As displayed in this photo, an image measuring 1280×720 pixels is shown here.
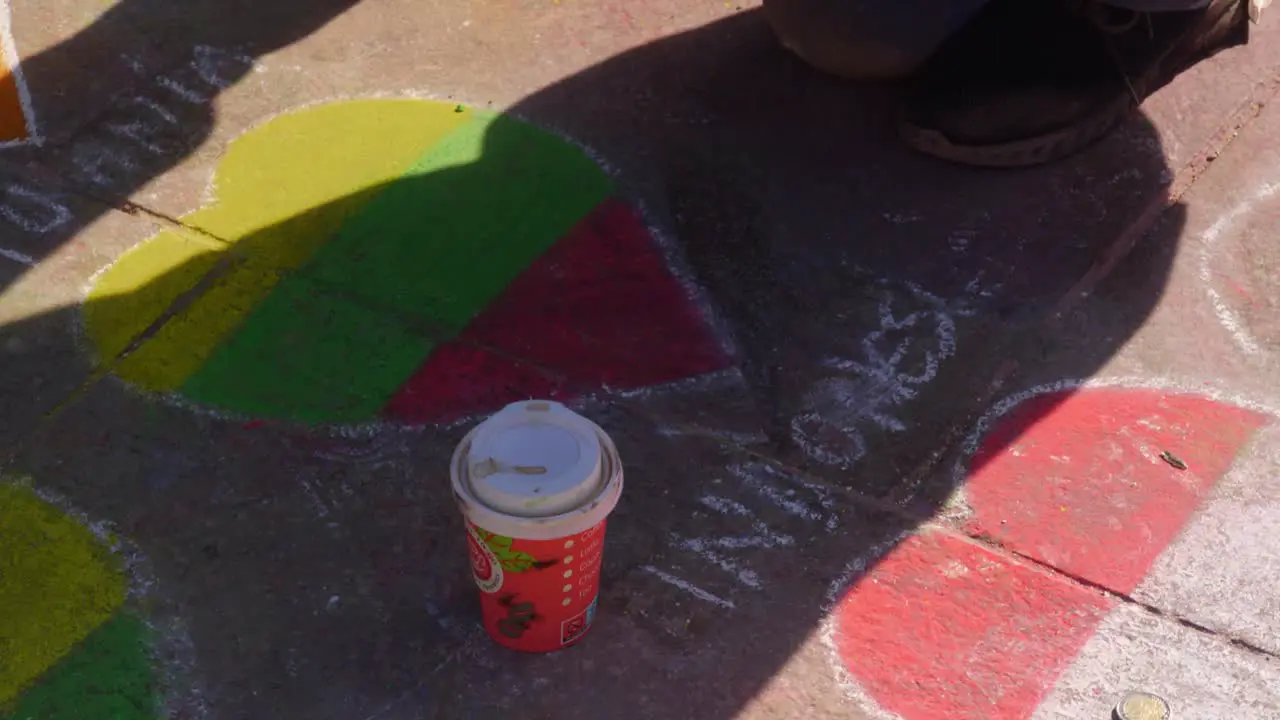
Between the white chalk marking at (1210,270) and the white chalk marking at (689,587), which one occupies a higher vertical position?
the white chalk marking at (1210,270)

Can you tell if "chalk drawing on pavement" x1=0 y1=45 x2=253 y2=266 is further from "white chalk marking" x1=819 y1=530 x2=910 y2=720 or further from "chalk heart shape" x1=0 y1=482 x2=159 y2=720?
"white chalk marking" x1=819 y1=530 x2=910 y2=720

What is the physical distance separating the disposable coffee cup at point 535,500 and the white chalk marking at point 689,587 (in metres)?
0.27

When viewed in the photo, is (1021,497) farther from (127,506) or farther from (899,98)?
(127,506)

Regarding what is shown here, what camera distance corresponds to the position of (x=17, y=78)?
13.0ft

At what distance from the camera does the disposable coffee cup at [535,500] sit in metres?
2.29

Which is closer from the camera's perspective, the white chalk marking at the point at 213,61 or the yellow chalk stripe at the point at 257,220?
the yellow chalk stripe at the point at 257,220

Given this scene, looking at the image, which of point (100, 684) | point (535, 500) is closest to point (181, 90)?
point (100, 684)

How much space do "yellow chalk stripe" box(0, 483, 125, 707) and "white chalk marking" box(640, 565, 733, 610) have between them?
101 cm

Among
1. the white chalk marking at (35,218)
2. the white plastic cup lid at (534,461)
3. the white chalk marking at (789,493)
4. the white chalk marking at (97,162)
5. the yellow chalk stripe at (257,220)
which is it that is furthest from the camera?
the white chalk marking at (97,162)

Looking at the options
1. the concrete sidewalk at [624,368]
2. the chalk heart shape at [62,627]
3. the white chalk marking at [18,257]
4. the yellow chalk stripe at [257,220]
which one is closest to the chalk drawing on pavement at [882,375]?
the concrete sidewalk at [624,368]

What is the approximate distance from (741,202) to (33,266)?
1752 mm

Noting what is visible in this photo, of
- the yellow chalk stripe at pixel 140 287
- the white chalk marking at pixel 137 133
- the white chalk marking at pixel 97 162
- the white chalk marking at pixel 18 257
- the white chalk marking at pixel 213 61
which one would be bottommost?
the yellow chalk stripe at pixel 140 287

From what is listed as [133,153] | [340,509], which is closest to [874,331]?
[340,509]

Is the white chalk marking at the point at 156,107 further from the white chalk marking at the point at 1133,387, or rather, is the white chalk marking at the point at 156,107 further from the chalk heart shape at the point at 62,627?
the white chalk marking at the point at 1133,387
